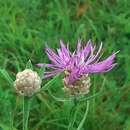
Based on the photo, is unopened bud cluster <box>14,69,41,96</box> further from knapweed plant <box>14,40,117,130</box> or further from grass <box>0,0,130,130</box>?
grass <box>0,0,130,130</box>

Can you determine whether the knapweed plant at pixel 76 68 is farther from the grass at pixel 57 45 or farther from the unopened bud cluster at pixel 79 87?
the grass at pixel 57 45

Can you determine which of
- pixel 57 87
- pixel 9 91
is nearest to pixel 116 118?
pixel 57 87

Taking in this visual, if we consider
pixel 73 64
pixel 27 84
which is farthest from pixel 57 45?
pixel 27 84

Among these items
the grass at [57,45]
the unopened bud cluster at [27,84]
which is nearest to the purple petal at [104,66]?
the unopened bud cluster at [27,84]

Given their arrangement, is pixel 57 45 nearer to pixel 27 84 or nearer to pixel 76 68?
pixel 76 68

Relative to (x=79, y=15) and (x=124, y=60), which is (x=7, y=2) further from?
(x=124, y=60)
